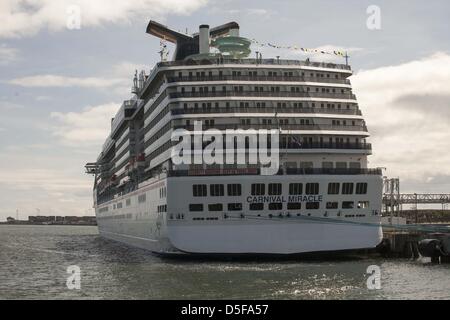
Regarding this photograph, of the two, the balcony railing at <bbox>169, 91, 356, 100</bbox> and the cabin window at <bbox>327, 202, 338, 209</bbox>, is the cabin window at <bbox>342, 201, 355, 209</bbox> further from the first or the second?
the balcony railing at <bbox>169, 91, 356, 100</bbox>

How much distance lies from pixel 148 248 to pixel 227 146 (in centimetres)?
1422

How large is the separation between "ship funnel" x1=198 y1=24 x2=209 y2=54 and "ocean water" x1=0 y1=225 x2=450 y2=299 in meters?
20.9

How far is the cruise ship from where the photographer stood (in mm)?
44875

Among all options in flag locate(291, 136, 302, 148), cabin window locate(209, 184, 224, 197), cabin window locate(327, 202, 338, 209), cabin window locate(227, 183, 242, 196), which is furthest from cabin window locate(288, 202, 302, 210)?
flag locate(291, 136, 302, 148)

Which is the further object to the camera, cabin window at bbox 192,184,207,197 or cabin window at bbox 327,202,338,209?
cabin window at bbox 327,202,338,209

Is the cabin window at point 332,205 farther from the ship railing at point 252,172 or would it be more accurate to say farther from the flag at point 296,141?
the flag at point 296,141

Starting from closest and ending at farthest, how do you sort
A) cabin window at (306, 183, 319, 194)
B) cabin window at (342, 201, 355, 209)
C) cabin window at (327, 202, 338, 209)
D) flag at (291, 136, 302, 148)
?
cabin window at (306, 183, 319, 194) < cabin window at (327, 202, 338, 209) < cabin window at (342, 201, 355, 209) < flag at (291, 136, 302, 148)

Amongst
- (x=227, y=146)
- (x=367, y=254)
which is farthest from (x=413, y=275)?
(x=227, y=146)

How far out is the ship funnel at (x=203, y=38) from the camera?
61188 millimetres

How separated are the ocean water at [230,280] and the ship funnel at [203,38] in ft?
68.4

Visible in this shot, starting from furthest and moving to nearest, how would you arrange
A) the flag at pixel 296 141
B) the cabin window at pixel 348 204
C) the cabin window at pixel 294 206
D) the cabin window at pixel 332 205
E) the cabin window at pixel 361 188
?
1. the flag at pixel 296 141
2. the cabin window at pixel 361 188
3. the cabin window at pixel 348 204
4. the cabin window at pixel 332 205
5. the cabin window at pixel 294 206

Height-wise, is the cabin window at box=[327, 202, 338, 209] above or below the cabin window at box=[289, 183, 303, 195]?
below

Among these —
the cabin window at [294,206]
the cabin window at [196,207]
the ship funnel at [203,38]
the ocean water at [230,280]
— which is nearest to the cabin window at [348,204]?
the cabin window at [294,206]
